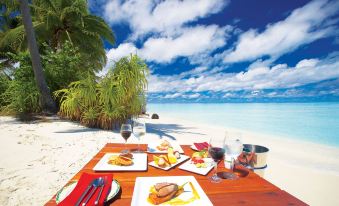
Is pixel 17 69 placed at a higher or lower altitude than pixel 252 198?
higher

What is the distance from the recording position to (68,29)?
1335 centimetres

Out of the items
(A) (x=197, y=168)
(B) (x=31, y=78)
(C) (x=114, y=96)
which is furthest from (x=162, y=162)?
(B) (x=31, y=78)

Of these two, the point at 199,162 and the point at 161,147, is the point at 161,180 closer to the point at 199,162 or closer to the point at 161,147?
the point at 199,162

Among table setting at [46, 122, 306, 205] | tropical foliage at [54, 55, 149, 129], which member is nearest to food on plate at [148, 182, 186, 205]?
table setting at [46, 122, 306, 205]

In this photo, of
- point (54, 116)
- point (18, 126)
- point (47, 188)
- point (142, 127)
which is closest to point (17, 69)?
point (54, 116)

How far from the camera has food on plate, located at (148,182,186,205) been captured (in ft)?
3.04

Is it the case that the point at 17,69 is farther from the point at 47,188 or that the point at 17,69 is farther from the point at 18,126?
the point at 47,188

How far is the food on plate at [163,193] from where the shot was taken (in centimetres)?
93

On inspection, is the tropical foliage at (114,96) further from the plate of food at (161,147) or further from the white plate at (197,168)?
the white plate at (197,168)

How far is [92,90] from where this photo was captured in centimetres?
558

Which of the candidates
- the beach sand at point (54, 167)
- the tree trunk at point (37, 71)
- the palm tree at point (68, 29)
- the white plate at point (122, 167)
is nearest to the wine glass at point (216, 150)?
the white plate at point (122, 167)

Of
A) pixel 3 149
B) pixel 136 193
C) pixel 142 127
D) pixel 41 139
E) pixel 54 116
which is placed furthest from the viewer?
pixel 54 116

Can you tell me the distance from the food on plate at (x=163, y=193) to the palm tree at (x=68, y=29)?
13039mm

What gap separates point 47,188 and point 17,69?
7207 mm
